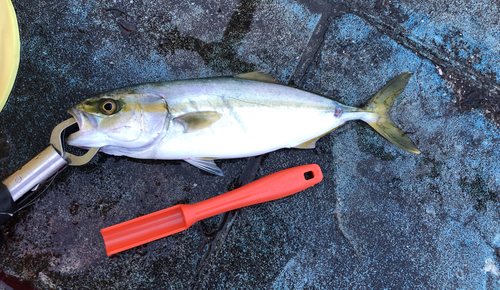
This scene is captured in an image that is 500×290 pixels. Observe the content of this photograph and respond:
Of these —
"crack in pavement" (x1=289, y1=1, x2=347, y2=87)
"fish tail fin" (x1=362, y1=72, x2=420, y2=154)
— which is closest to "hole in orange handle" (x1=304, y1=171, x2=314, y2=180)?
"fish tail fin" (x1=362, y1=72, x2=420, y2=154)

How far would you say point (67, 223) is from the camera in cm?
223

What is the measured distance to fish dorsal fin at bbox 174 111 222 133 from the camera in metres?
1.99

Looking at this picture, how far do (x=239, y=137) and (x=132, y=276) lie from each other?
147cm

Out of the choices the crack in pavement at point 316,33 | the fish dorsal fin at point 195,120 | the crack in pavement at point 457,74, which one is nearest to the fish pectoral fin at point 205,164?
the fish dorsal fin at point 195,120

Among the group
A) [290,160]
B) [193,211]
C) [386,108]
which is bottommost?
[193,211]

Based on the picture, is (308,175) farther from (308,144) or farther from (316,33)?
(316,33)

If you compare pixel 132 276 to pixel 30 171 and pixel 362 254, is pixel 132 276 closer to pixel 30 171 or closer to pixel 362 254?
pixel 30 171

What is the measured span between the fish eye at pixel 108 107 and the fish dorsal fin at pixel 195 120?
1.40ft

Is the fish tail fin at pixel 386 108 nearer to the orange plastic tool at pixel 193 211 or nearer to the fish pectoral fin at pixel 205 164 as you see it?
the orange plastic tool at pixel 193 211

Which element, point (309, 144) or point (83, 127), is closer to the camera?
point (83, 127)

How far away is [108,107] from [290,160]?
151cm

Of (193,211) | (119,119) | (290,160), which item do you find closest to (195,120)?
(119,119)

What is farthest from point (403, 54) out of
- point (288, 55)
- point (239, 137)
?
point (239, 137)

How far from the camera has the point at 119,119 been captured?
6.17 feet
